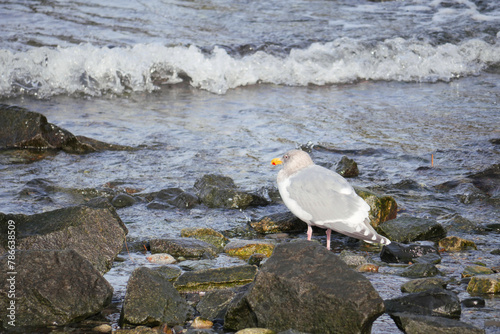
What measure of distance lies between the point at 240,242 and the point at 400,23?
11841 millimetres

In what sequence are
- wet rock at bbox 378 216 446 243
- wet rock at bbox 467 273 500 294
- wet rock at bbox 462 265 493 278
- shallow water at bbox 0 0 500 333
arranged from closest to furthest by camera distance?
wet rock at bbox 467 273 500 294 < wet rock at bbox 462 265 493 278 < wet rock at bbox 378 216 446 243 < shallow water at bbox 0 0 500 333

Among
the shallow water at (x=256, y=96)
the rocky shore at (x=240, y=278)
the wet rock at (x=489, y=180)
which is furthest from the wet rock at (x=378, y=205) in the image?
the wet rock at (x=489, y=180)

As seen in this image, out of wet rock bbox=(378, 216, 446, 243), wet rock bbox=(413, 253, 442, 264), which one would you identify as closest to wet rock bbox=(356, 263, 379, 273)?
wet rock bbox=(413, 253, 442, 264)

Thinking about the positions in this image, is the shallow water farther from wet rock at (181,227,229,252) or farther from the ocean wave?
wet rock at (181,227,229,252)

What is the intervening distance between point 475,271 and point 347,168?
2.37 meters

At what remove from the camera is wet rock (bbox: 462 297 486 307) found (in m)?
3.34

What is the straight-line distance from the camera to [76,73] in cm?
1045

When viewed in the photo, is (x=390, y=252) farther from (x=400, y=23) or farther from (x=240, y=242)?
(x=400, y=23)

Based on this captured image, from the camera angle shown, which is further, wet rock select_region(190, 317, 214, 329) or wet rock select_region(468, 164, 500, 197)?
wet rock select_region(468, 164, 500, 197)

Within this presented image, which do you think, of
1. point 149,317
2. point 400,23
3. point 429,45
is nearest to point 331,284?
point 149,317

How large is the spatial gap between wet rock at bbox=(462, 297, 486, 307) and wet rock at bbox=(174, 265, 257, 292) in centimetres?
125

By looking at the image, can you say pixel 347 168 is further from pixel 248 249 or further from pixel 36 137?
pixel 36 137

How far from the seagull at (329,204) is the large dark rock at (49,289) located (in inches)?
59.1

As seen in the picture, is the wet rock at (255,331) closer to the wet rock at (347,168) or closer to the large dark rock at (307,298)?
the large dark rock at (307,298)
